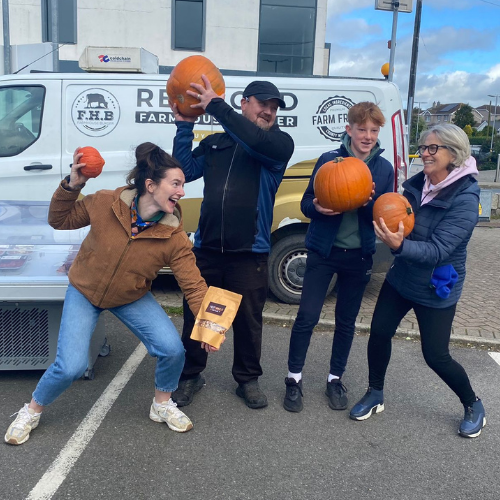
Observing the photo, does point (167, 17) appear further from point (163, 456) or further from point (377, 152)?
point (163, 456)

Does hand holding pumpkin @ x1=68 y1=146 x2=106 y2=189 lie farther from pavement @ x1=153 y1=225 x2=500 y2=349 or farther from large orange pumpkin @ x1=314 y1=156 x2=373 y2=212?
pavement @ x1=153 y1=225 x2=500 y2=349

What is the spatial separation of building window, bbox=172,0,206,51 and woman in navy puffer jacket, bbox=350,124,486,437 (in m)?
15.8

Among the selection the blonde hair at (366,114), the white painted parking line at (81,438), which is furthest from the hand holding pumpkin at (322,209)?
the white painted parking line at (81,438)

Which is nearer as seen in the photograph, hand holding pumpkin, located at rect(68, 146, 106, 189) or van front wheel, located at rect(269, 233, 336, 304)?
hand holding pumpkin, located at rect(68, 146, 106, 189)

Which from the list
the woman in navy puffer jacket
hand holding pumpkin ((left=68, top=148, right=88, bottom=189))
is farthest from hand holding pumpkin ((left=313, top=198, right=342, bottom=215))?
hand holding pumpkin ((left=68, top=148, right=88, bottom=189))

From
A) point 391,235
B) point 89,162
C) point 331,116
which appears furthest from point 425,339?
point 331,116

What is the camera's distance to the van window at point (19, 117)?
582cm

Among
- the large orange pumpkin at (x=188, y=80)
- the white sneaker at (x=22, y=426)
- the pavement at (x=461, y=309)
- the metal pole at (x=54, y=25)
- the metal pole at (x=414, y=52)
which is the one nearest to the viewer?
the white sneaker at (x=22, y=426)

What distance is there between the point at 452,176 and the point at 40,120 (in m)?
4.28

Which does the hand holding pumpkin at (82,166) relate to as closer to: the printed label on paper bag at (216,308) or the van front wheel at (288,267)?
the printed label on paper bag at (216,308)

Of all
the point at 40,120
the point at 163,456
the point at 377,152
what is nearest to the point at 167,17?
the point at 40,120

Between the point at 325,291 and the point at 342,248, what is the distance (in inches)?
12.7

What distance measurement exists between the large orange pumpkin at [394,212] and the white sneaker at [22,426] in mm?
2255

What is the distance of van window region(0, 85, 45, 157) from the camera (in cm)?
582
